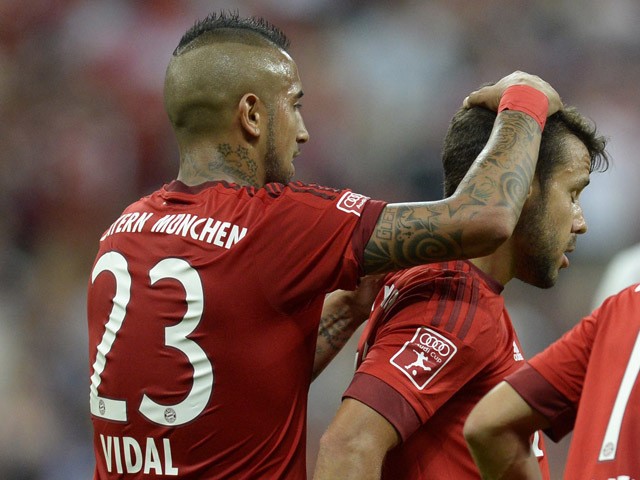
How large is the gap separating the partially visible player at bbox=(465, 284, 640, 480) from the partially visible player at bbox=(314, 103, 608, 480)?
0.18m

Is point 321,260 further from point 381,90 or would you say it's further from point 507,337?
point 381,90

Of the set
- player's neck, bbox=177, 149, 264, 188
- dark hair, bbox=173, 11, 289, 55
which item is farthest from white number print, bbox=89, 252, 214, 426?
dark hair, bbox=173, 11, 289, 55

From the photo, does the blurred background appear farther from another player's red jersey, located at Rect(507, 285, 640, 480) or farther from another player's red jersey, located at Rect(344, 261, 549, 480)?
another player's red jersey, located at Rect(507, 285, 640, 480)

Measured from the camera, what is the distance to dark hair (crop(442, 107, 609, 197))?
3055mm

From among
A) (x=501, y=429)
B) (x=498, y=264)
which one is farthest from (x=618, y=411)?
(x=498, y=264)

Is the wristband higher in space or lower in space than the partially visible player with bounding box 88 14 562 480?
higher

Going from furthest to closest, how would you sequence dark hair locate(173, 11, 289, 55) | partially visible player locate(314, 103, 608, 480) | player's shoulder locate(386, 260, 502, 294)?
dark hair locate(173, 11, 289, 55) → player's shoulder locate(386, 260, 502, 294) → partially visible player locate(314, 103, 608, 480)

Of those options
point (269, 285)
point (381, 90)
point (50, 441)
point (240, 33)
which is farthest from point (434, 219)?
point (381, 90)

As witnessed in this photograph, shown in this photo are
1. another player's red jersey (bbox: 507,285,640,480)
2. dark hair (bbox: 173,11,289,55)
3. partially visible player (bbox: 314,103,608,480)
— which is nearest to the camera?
another player's red jersey (bbox: 507,285,640,480)

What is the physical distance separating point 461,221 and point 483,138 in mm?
610

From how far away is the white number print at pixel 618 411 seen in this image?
83.6 inches

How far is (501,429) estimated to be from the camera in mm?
2463

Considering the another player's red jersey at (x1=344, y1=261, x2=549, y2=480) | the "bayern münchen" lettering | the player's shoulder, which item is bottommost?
the another player's red jersey at (x1=344, y1=261, x2=549, y2=480)

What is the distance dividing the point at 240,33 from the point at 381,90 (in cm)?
504
